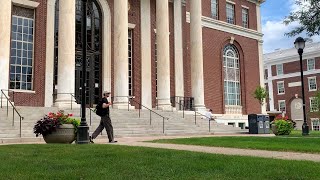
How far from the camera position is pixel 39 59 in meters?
24.3

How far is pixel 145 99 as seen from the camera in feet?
95.4

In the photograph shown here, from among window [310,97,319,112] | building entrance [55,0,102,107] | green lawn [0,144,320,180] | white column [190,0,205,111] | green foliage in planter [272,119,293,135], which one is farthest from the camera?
window [310,97,319,112]

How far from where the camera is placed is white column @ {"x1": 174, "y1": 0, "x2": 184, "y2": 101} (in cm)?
3131

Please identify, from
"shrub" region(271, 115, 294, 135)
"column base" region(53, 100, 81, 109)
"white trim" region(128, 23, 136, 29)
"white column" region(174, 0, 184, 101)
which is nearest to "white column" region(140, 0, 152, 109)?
"white trim" region(128, 23, 136, 29)

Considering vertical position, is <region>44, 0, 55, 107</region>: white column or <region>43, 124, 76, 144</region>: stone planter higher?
<region>44, 0, 55, 107</region>: white column

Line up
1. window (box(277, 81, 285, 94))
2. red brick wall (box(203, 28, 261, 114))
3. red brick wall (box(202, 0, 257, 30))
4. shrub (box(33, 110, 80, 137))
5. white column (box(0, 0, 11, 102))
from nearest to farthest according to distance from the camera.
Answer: shrub (box(33, 110, 80, 137))
white column (box(0, 0, 11, 102))
red brick wall (box(203, 28, 261, 114))
red brick wall (box(202, 0, 257, 30))
window (box(277, 81, 285, 94))

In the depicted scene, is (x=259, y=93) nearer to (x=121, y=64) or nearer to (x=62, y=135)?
(x=121, y=64)

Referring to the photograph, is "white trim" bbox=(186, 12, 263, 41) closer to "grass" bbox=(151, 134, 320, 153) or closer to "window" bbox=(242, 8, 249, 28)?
"window" bbox=(242, 8, 249, 28)

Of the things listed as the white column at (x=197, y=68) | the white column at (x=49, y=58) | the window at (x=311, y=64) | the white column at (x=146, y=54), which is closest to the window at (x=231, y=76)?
the white column at (x=197, y=68)

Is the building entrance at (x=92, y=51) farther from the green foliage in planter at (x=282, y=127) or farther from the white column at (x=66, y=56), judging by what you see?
the green foliage in planter at (x=282, y=127)

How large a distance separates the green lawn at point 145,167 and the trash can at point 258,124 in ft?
55.3

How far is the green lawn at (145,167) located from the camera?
6.12 metres

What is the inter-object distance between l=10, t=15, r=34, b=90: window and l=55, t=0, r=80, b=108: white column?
3.39 m

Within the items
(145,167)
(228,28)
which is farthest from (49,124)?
(228,28)
